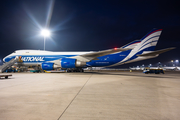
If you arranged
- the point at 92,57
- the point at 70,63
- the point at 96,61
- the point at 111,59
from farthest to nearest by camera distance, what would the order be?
the point at 96,61, the point at 111,59, the point at 92,57, the point at 70,63

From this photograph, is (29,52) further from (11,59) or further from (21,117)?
(21,117)

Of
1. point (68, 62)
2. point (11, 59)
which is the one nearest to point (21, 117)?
point (68, 62)

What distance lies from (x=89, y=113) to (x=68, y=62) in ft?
47.7

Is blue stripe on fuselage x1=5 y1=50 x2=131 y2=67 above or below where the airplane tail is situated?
below

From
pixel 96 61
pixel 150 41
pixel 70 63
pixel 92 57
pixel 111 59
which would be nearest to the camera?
pixel 70 63

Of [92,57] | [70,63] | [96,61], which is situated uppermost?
[92,57]

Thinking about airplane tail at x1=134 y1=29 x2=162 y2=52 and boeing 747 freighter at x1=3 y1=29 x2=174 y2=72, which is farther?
airplane tail at x1=134 y1=29 x2=162 y2=52

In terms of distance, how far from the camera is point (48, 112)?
275 cm

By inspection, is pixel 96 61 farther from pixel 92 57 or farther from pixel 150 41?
pixel 150 41

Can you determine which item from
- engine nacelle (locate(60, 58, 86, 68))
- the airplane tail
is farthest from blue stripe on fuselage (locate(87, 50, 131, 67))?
engine nacelle (locate(60, 58, 86, 68))

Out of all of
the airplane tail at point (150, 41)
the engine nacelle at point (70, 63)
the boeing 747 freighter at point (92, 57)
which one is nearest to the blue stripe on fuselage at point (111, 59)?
the boeing 747 freighter at point (92, 57)

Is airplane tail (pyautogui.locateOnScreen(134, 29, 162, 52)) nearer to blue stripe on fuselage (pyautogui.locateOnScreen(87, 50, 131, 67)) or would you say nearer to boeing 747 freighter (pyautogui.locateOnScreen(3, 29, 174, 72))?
boeing 747 freighter (pyautogui.locateOnScreen(3, 29, 174, 72))

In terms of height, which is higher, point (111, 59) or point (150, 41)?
point (150, 41)


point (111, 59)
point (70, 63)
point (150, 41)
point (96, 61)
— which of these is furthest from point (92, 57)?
point (150, 41)
